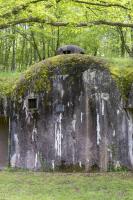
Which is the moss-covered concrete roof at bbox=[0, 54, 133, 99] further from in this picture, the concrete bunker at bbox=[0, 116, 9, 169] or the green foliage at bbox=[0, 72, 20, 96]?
the concrete bunker at bbox=[0, 116, 9, 169]

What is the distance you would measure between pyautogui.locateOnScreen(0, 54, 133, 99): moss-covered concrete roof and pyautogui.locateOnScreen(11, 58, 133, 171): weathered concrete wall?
0.19m

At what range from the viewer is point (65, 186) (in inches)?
375

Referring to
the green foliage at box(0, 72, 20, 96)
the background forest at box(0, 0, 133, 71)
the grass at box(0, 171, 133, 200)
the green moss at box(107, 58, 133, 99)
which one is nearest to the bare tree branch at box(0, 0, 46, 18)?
the background forest at box(0, 0, 133, 71)

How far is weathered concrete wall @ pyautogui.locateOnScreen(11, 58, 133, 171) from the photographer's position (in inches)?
482

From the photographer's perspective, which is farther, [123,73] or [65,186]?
[123,73]

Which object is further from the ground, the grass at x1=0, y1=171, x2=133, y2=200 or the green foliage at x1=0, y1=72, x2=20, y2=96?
the green foliage at x1=0, y1=72, x2=20, y2=96

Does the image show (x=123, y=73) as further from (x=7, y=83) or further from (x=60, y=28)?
(x=60, y=28)

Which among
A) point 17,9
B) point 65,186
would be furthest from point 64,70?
point 65,186

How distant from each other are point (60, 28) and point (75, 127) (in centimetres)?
1033

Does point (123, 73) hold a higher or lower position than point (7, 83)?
higher

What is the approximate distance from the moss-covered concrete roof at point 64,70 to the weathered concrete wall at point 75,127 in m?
0.19

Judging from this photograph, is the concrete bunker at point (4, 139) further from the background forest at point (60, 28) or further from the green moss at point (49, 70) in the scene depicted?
the background forest at point (60, 28)

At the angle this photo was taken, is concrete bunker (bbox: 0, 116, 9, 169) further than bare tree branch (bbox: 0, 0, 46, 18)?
Yes

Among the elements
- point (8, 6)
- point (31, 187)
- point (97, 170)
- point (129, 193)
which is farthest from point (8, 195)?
point (8, 6)
